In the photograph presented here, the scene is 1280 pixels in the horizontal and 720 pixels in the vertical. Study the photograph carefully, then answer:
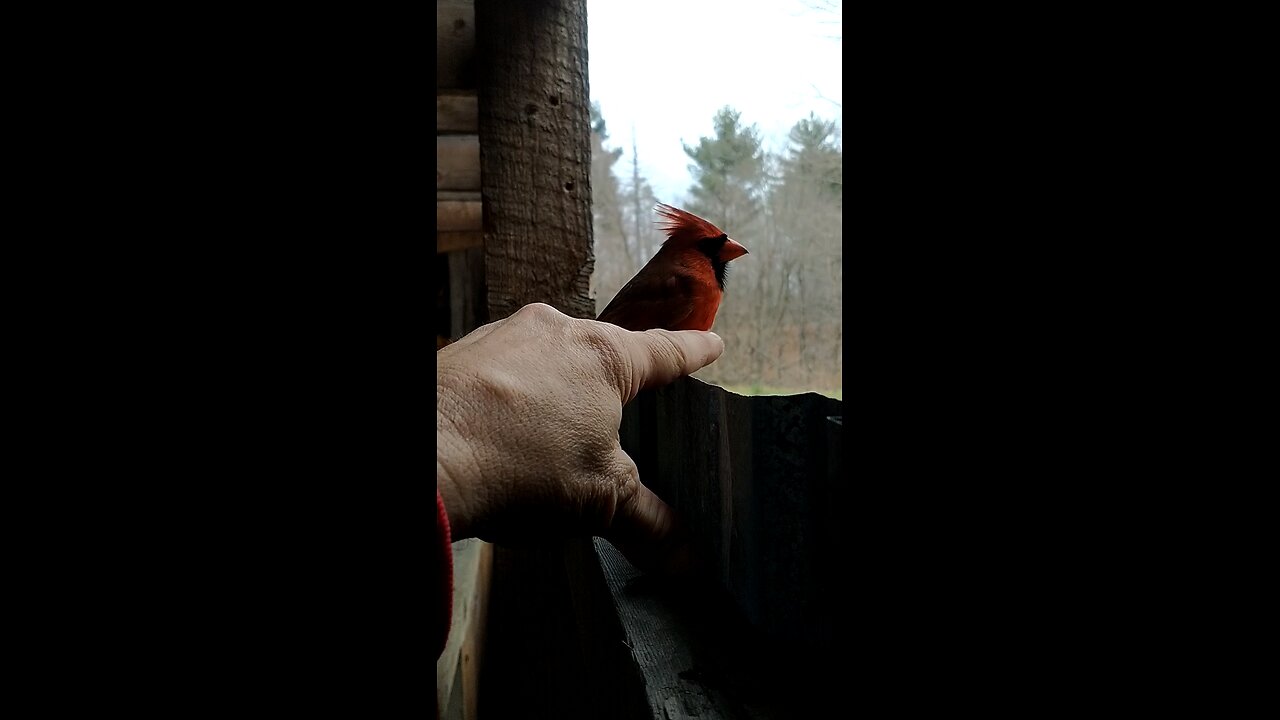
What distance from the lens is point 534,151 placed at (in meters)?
1.33

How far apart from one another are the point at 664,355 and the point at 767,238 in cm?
1022

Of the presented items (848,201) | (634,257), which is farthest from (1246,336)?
(634,257)

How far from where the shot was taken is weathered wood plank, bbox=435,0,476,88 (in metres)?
1.64

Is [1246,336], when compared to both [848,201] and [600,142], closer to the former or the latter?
[848,201]

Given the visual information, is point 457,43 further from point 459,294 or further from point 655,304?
point 459,294

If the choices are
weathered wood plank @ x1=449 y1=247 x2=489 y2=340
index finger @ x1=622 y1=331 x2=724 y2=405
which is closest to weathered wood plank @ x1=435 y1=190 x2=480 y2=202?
weathered wood plank @ x1=449 y1=247 x2=489 y2=340

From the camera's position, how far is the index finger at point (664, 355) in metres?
0.92

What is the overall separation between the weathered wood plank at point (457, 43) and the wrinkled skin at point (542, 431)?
105 centimetres

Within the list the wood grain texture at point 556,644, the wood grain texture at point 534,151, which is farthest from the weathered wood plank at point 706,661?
the wood grain texture at point 534,151

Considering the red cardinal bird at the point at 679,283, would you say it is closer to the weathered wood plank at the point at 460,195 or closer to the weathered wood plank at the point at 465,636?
the weathered wood plank at the point at 465,636

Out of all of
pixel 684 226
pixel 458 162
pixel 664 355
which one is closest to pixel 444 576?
pixel 664 355

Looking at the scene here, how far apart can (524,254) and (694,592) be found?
75cm

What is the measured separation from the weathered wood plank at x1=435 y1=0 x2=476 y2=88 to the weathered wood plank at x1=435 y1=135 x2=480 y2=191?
1.22 m

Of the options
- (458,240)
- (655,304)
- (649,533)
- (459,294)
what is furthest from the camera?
(459,294)
